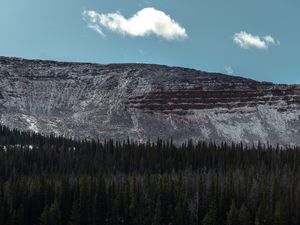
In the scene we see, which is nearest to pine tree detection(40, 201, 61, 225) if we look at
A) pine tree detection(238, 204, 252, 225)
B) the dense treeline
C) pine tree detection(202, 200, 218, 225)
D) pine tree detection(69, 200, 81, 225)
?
the dense treeline

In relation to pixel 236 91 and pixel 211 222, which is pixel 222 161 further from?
pixel 236 91

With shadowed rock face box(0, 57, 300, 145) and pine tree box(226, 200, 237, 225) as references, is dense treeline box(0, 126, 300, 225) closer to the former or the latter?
pine tree box(226, 200, 237, 225)

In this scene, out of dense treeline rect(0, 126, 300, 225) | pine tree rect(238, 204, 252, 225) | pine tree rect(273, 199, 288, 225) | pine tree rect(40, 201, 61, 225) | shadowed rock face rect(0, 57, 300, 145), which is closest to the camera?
pine tree rect(273, 199, 288, 225)

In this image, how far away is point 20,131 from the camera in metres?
157

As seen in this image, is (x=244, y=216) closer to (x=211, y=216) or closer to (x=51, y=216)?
(x=211, y=216)

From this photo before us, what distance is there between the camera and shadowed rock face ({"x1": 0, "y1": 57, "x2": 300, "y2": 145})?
168m

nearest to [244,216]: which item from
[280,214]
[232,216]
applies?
[232,216]

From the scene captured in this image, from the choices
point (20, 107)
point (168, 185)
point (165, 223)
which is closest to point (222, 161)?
point (168, 185)

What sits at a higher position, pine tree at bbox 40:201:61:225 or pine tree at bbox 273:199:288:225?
pine tree at bbox 273:199:288:225

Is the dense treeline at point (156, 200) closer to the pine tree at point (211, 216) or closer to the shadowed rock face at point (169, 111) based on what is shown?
the pine tree at point (211, 216)

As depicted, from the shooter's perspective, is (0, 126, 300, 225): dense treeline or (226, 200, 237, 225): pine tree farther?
(0, 126, 300, 225): dense treeline

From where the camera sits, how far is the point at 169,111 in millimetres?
186125

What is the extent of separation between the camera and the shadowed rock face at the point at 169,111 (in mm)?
167875

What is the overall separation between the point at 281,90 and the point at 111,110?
199 feet
